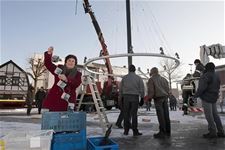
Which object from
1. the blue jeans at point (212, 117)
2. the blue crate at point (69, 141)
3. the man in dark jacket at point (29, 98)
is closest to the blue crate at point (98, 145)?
the blue crate at point (69, 141)

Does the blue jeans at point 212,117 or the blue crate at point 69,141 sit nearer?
the blue crate at point 69,141

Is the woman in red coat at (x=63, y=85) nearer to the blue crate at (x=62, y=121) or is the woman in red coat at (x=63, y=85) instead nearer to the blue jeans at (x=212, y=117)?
the blue crate at (x=62, y=121)

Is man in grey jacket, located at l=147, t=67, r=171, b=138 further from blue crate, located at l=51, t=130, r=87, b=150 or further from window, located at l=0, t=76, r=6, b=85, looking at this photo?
window, located at l=0, t=76, r=6, b=85

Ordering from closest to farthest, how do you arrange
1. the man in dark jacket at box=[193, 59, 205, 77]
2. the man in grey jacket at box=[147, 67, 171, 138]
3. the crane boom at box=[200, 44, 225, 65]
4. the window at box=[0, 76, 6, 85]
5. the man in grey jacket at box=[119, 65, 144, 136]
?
the man in grey jacket at box=[147, 67, 171, 138]
the man in grey jacket at box=[119, 65, 144, 136]
the man in dark jacket at box=[193, 59, 205, 77]
the crane boom at box=[200, 44, 225, 65]
the window at box=[0, 76, 6, 85]

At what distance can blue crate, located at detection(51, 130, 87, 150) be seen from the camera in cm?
330

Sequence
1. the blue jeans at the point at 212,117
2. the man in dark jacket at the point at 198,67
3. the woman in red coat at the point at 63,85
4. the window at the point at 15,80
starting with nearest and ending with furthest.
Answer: the woman in red coat at the point at 63,85 → the blue jeans at the point at 212,117 → the man in dark jacket at the point at 198,67 → the window at the point at 15,80

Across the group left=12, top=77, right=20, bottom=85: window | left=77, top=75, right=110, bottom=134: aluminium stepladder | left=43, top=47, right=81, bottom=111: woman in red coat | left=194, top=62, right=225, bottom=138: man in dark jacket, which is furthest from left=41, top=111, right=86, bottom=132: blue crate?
left=12, top=77, right=20, bottom=85: window

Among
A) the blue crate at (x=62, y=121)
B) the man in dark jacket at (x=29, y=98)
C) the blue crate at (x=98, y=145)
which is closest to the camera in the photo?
the blue crate at (x=98, y=145)

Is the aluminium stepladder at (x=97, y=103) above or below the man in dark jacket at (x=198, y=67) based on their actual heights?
below

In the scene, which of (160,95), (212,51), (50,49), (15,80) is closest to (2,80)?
(15,80)

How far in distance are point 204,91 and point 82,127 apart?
359 centimetres

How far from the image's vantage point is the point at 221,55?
1035cm

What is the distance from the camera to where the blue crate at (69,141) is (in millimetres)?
3299

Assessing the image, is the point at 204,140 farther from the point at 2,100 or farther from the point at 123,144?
the point at 2,100
